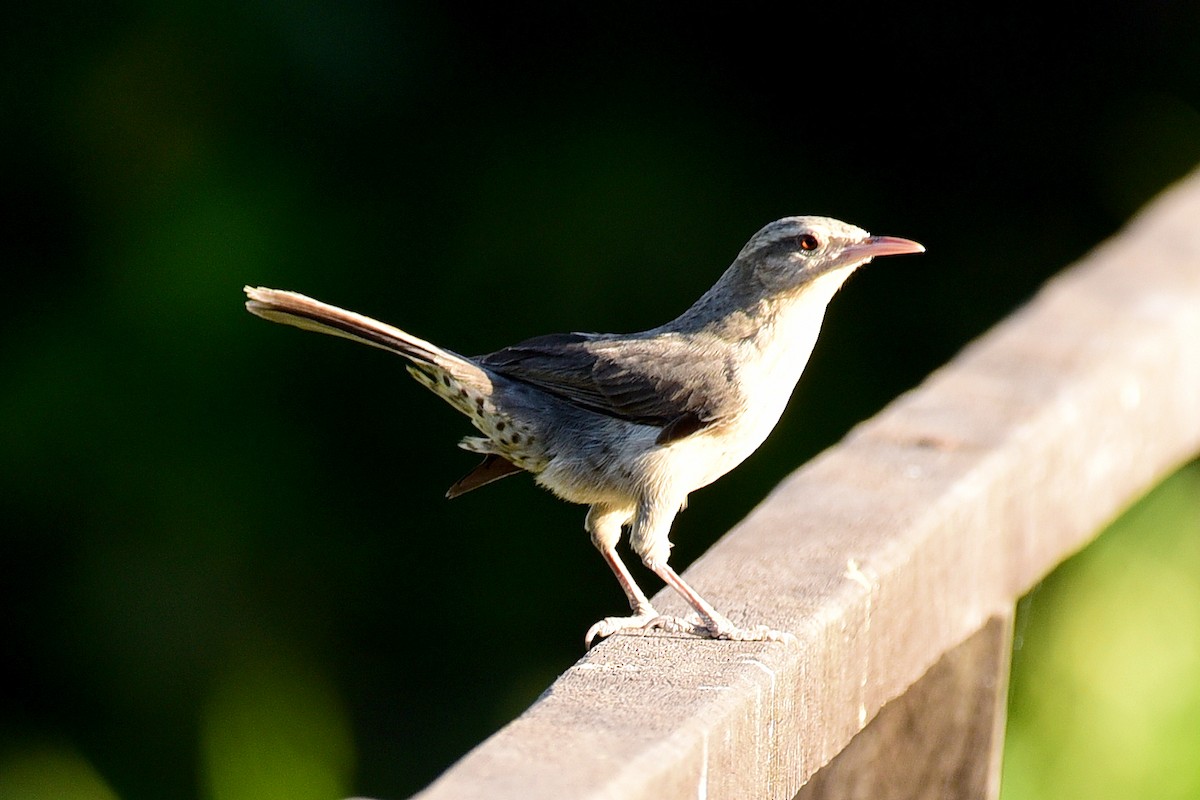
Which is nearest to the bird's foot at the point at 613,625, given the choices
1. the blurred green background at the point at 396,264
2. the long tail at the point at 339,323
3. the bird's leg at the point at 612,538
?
the bird's leg at the point at 612,538

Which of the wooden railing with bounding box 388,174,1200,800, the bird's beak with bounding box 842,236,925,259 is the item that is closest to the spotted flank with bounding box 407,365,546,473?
the wooden railing with bounding box 388,174,1200,800

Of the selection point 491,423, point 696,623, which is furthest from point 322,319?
point 696,623

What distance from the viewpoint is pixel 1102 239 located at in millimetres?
6648

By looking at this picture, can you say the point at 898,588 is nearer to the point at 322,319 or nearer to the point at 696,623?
the point at 696,623

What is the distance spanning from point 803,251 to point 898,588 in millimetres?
938

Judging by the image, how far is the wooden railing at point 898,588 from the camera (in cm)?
178

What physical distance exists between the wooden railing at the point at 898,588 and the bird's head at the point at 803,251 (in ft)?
1.03

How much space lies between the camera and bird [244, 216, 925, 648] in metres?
3.12

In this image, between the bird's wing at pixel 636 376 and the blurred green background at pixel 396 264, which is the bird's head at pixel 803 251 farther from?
the blurred green background at pixel 396 264

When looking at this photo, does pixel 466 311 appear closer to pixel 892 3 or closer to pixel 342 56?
pixel 342 56

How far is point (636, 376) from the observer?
→ 3.27 metres

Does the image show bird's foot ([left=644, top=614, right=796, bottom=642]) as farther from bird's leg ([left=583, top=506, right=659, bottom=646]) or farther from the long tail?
the long tail

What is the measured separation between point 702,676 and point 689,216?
4.46 meters

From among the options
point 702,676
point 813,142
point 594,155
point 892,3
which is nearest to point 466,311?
point 594,155
